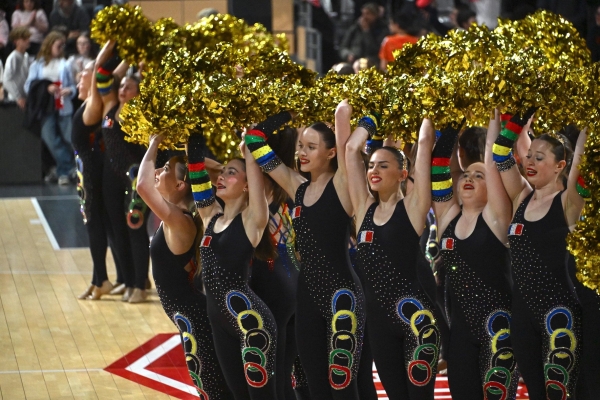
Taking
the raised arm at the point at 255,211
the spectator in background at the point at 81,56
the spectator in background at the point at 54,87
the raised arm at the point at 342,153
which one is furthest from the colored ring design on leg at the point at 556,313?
the spectator in background at the point at 54,87

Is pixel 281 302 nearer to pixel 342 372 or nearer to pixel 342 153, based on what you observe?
pixel 342 372

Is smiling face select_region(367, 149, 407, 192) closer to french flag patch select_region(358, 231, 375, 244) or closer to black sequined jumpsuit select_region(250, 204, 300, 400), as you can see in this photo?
french flag patch select_region(358, 231, 375, 244)

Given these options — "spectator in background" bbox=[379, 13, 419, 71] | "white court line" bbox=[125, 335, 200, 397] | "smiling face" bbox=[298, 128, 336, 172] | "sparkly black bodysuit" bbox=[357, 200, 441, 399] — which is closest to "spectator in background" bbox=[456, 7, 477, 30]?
"spectator in background" bbox=[379, 13, 419, 71]

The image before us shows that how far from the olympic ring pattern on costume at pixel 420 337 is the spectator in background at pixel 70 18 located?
1002cm

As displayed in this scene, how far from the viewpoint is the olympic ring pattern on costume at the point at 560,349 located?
4191 millimetres

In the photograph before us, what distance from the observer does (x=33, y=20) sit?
13.7 m

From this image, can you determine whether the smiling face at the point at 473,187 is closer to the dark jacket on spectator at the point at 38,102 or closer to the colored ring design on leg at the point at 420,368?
the colored ring design on leg at the point at 420,368

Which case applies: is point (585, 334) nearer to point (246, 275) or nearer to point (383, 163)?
point (383, 163)

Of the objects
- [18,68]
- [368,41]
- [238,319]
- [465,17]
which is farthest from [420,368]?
[18,68]

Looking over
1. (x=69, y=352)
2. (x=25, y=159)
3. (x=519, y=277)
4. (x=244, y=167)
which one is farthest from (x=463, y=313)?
(x=25, y=159)

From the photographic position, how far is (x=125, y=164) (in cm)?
741

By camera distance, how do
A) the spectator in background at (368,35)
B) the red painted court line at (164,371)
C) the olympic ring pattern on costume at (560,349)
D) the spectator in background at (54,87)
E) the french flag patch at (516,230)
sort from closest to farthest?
1. the olympic ring pattern on costume at (560,349)
2. the french flag patch at (516,230)
3. the red painted court line at (164,371)
4. the spectator in background at (368,35)
5. the spectator in background at (54,87)

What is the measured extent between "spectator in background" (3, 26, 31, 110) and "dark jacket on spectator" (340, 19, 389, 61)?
3836 millimetres

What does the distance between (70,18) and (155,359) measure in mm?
8396
